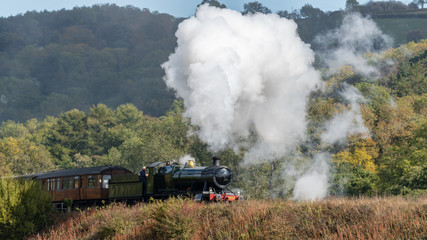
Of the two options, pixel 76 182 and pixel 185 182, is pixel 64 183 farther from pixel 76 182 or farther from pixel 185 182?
pixel 185 182

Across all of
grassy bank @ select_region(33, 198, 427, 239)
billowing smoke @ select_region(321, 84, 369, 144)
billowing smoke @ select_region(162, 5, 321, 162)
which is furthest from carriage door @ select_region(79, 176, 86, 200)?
billowing smoke @ select_region(321, 84, 369, 144)

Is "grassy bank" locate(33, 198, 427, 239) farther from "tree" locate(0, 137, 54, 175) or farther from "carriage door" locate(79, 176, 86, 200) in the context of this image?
"tree" locate(0, 137, 54, 175)

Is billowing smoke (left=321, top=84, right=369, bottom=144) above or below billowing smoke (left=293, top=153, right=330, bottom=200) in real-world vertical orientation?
above

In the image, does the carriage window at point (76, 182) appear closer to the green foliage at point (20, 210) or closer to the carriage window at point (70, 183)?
the carriage window at point (70, 183)

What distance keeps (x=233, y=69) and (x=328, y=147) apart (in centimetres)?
3668

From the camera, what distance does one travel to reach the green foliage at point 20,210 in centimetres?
2923

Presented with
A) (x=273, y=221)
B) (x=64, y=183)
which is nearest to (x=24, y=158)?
(x=64, y=183)

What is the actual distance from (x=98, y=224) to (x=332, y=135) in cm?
4758

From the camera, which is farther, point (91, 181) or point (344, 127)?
point (344, 127)

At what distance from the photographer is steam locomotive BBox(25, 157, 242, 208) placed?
89.9 feet

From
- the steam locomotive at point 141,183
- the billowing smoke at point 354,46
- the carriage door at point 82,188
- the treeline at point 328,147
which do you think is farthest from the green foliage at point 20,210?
the billowing smoke at point 354,46

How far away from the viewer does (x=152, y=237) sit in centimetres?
2355

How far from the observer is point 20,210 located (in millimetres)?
29797

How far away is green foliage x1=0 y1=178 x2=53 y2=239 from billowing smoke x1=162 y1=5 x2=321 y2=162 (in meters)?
10.8
